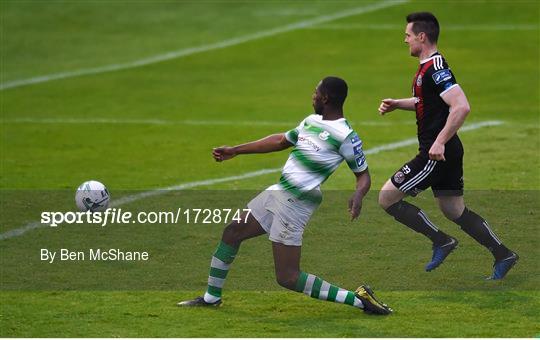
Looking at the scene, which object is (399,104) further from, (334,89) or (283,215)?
(283,215)

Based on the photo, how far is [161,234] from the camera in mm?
15312

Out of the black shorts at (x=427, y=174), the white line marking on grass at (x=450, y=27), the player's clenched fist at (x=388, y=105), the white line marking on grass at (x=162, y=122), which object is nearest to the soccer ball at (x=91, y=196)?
the player's clenched fist at (x=388, y=105)

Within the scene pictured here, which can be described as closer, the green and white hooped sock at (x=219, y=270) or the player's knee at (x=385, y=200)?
the green and white hooped sock at (x=219, y=270)

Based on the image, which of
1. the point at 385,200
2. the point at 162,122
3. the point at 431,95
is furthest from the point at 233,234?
the point at 162,122

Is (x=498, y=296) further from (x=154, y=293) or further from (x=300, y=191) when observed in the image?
(x=154, y=293)

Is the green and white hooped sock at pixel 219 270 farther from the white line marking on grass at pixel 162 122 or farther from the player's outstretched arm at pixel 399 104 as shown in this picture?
the white line marking on grass at pixel 162 122

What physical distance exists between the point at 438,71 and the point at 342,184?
6021 millimetres

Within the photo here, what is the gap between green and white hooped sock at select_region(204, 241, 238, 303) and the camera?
38.5ft

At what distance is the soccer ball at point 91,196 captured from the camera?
1535cm

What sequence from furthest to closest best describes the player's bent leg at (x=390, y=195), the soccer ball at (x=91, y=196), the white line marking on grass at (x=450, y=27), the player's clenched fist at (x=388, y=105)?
the white line marking on grass at (x=450, y=27), the soccer ball at (x=91, y=196), the player's clenched fist at (x=388, y=105), the player's bent leg at (x=390, y=195)

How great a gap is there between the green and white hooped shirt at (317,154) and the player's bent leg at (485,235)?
1.89m

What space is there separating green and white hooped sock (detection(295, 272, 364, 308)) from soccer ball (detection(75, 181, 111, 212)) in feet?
15.8

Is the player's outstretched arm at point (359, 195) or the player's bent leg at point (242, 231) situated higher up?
the player's outstretched arm at point (359, 195)

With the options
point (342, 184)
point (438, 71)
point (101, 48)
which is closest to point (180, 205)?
point (342, 184)
